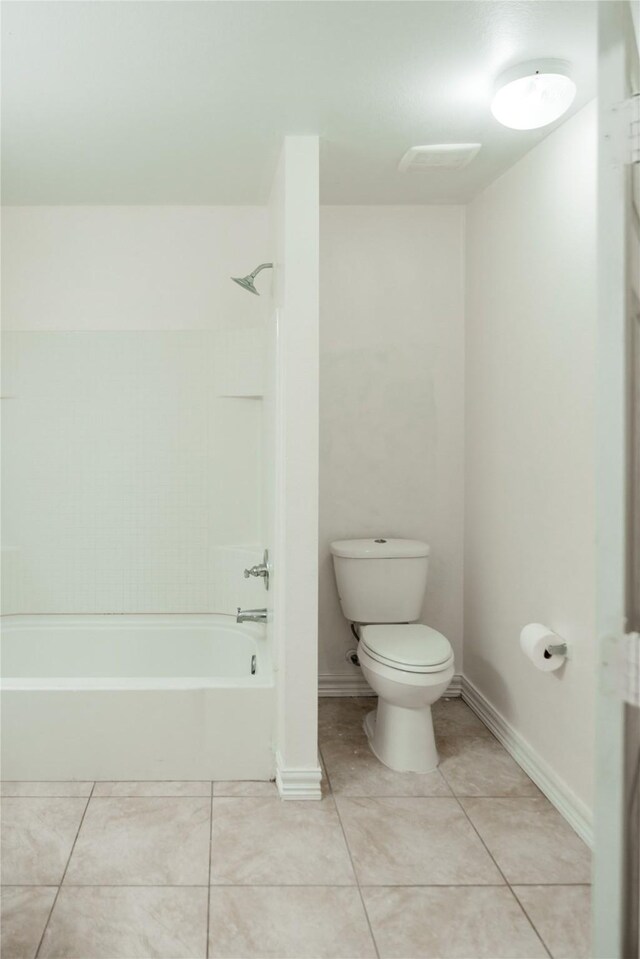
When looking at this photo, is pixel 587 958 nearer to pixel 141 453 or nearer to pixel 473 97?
pixel 473 97

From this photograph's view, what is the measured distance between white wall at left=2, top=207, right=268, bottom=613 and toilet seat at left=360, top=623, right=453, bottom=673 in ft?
2.45

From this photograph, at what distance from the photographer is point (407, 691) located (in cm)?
256

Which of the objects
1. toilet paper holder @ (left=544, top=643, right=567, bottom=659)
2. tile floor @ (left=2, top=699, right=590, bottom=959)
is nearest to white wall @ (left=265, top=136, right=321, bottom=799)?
tile floor @ (left=2, top=699, right=590, bottom=959)

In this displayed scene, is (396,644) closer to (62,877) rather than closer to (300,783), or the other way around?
(300,783)

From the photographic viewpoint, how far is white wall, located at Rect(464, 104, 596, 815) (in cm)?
223

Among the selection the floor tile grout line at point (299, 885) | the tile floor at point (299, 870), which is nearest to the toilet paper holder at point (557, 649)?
the tile floor at point (299, 870)

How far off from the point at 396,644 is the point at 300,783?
0.62 meters

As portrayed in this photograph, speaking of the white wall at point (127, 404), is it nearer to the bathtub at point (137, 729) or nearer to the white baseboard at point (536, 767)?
the bathtub at point (137, 729)

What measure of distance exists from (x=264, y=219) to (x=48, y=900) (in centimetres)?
278

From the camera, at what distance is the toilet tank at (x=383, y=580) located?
3070 mm

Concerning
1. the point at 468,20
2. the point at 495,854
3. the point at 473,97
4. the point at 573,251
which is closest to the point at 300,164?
the point at 473,97

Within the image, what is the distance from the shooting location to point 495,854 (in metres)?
2.10

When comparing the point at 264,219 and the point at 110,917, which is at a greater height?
the point at 264,219

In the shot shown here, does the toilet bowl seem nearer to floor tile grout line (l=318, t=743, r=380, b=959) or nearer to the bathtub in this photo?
floor tile grout line (l=318, t=743, r=380, b=959)
